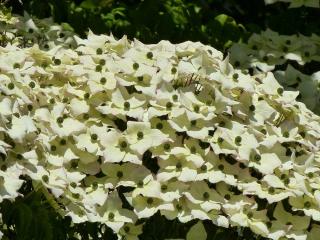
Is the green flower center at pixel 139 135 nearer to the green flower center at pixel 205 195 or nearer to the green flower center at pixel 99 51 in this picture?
the green flower center at pixel 205 195

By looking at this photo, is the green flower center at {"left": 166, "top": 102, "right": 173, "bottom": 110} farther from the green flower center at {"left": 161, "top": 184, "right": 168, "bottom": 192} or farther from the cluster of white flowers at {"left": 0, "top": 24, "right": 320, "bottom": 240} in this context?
the green flower center at {"left": 161, "top": 184, "right": 168, "bottom": 192}

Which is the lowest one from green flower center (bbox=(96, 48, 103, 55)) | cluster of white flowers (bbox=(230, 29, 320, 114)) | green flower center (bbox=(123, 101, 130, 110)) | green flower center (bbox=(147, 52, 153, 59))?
cluster of white flowers (bbox=(230, 29, 320, 114))

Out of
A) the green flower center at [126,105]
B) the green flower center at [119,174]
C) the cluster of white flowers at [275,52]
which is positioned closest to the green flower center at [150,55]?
the green flower center at [126,105]

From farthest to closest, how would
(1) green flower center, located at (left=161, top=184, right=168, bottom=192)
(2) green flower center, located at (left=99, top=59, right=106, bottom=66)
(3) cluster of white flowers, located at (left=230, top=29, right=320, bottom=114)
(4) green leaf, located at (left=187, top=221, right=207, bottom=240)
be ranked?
(3) cluster of white flowers, located at (left=230, top=29, right=320, bottom=114), (2) green flower center, located at (left=99, top=59, right=106, bottom=66), (1) green flower center, located at (left=161, top=184, right=168, bottom=192), (4) green leaf, located at (left=187, top=221, right=207, bottom=240)

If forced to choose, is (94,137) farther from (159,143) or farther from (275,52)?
(275,52)

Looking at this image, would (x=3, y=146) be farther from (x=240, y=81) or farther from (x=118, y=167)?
(x=240, y=81)

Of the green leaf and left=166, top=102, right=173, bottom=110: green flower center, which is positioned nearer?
the green leaf

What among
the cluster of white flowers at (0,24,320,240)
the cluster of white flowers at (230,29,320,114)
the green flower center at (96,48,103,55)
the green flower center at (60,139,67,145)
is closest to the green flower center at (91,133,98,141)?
the cluster of white flowers at (0,24,320,240)

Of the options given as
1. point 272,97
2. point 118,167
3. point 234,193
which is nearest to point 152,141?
point 118,167
